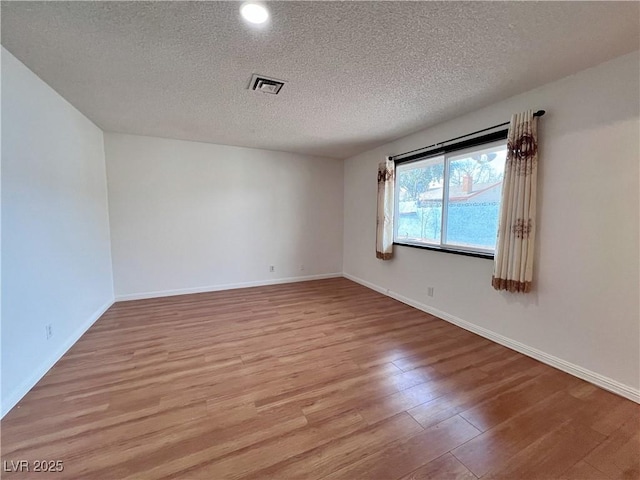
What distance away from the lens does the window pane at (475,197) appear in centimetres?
272

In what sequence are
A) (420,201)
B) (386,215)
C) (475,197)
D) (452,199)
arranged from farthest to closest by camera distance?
(386,215) < (420,201) < (452,199) < (475,197)

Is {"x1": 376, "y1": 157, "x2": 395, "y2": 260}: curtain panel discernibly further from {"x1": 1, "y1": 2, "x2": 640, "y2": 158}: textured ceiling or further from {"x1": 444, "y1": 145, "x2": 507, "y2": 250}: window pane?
{"x1": 1, "y1": 2, "x2": 640, "y2": 158}: textured ceiling

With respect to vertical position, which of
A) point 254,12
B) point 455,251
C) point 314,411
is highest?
point 254,12

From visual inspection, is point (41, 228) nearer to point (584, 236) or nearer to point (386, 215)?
point (386, 215)

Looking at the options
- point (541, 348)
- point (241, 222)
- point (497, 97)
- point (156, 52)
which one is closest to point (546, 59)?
point (497, 97)

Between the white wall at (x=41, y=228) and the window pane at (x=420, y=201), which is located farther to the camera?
the window pane at (x=420, y=201)

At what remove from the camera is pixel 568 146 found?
2.14 m

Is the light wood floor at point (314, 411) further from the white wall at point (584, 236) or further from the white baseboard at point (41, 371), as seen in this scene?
the white wall at point (584, 236)

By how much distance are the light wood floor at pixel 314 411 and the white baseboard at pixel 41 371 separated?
0.14ft

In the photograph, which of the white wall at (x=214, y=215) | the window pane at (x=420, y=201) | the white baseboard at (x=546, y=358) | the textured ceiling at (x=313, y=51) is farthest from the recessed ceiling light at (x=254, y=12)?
the white baseboard at (x=546, y=358)

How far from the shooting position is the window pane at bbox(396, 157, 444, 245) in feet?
11.2

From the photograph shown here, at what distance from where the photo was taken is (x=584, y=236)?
2.06 metres

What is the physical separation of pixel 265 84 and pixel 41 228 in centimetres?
218

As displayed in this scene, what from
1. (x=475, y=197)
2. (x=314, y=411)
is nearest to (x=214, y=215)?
(x=314, y=411)
